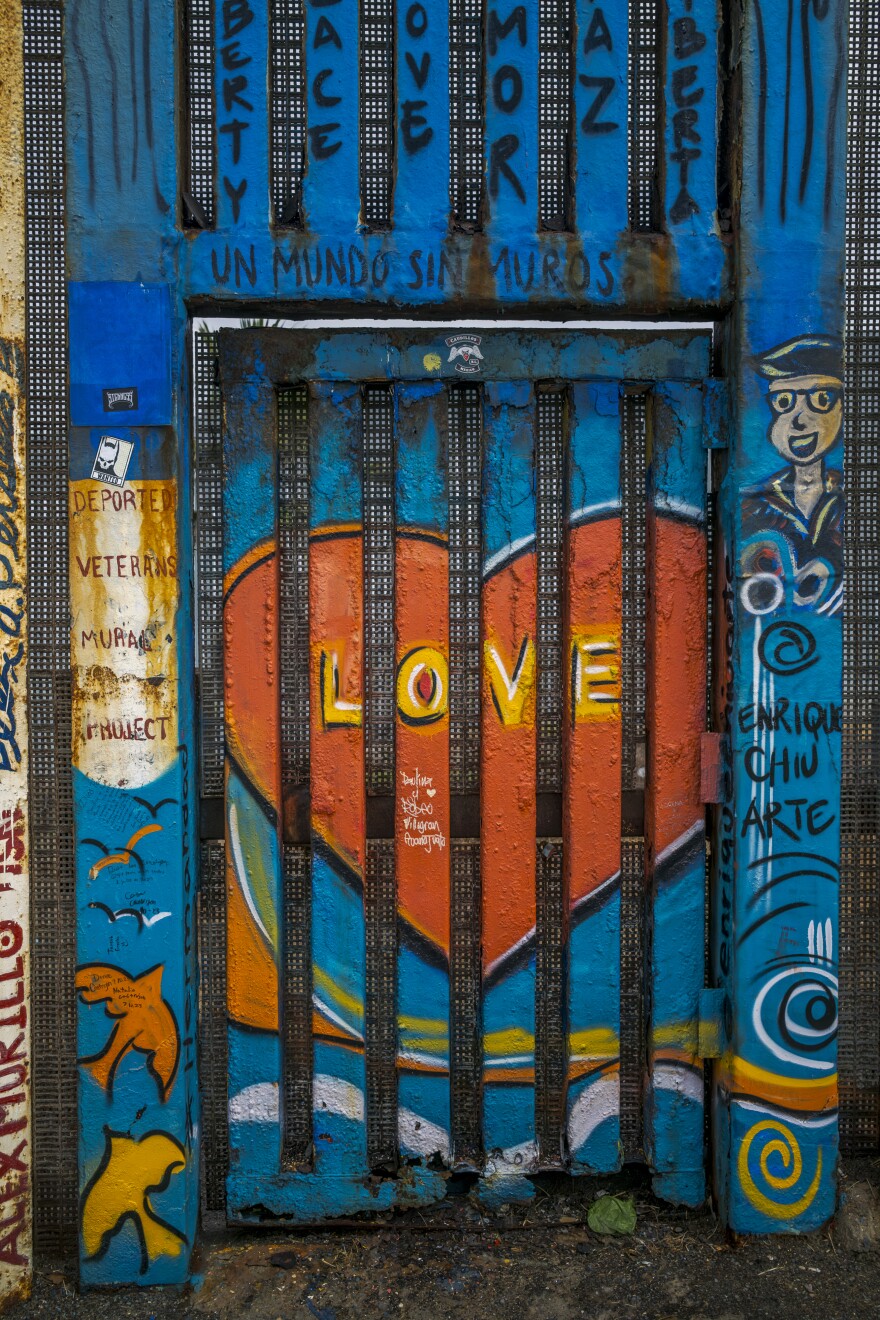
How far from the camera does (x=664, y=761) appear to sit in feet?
11.3

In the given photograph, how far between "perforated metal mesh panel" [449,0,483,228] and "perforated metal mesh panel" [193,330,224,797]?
3.56 ft

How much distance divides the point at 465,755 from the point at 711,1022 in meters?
1.41

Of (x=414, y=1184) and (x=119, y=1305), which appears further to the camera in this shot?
(x=414, y=1184)

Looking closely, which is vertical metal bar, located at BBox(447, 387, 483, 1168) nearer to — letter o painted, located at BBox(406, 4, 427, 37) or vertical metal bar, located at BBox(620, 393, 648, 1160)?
vertical metal bar, located at BBox(620, 393, 648, 1160)

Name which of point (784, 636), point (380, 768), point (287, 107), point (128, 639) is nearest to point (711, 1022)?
point (784, 636)

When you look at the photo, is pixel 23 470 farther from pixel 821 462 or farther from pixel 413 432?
pixel 821 462

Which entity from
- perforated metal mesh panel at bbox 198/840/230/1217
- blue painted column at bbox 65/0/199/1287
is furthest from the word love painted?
perforated metal mesh panel at bbox 198/840/230/1217

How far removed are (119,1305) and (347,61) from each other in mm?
4615

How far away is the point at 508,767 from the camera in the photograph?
342cm

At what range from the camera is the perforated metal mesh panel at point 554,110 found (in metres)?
3.31

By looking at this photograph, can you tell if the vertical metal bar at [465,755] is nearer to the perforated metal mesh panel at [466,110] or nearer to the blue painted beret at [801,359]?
the perforated metal mesh panel at [466,110]

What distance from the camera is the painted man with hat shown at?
3.31m

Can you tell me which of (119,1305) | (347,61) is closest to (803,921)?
(119,1305)

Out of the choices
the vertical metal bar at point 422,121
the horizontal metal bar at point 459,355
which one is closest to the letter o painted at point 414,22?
the vertical metal bar at point 422,121
